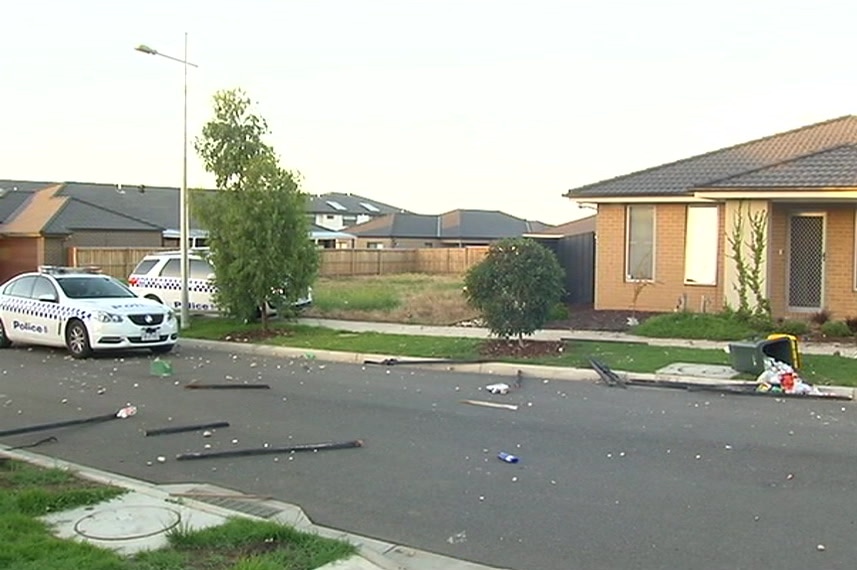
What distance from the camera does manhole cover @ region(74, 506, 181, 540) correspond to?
5.67 metres

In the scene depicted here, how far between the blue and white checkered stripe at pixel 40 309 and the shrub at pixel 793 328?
13018mm

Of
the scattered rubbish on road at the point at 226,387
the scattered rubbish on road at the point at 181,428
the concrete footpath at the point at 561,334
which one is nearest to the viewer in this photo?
the scattered rubbish on road at the point at 181,428

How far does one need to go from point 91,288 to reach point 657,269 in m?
12.9

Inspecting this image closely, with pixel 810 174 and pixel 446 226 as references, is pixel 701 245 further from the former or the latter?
pixel 446 226

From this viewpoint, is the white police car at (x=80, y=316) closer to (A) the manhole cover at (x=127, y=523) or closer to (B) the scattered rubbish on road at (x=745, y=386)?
(B) the scattered rubbish on road at (x=745, y=386)

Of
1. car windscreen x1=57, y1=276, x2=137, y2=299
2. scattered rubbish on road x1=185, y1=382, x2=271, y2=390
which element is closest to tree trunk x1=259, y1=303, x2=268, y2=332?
car windscreen x1=57, y1=276, x2=137, y2=299

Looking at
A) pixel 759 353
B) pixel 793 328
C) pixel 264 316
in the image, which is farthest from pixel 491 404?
pixel 264 316

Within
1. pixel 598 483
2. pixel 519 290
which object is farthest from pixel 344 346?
pixel 598 483

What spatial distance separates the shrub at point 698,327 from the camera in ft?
57.6

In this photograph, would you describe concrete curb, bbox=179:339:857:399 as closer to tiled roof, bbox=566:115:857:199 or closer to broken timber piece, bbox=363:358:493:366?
broken timber piece, bbox=363:358:493:366

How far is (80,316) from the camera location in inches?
653

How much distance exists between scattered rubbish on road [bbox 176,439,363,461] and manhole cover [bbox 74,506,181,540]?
2099 mm

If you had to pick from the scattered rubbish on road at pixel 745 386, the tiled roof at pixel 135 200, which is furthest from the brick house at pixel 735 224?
the tiled roof at pixel 135 200

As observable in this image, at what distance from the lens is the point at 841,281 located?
1914cm
